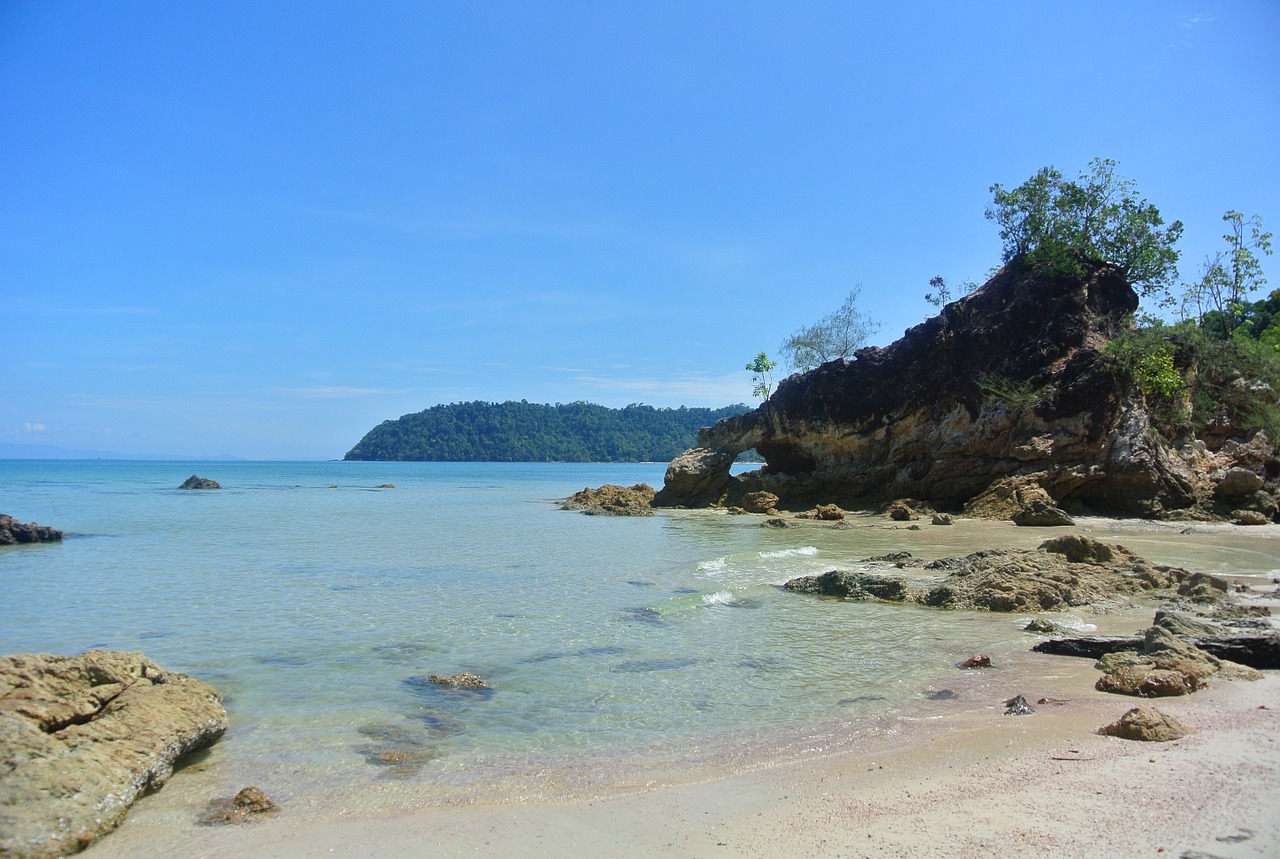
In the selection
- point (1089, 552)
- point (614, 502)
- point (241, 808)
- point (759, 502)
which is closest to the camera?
point (241, 808)

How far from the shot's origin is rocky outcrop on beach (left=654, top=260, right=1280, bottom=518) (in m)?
24.2

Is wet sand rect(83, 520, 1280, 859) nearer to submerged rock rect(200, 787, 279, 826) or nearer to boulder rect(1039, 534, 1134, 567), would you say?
submerged rock rect(200, 787, 279, 826)

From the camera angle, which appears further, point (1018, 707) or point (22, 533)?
point (22, 533)

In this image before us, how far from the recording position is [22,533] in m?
20.8

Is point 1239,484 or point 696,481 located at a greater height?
point 1239,484

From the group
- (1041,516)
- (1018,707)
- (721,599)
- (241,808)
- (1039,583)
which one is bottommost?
(241,808)

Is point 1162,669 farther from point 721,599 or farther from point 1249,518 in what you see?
point 1249,518

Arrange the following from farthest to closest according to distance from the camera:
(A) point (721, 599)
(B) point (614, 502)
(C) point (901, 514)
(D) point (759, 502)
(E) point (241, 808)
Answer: (B) point (614, 502), (D) point (759, 502), (C) point (901, 514), (A) point (721, 599), (E) point (241, 808)

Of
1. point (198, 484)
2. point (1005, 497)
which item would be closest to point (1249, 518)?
point (1005, 497)

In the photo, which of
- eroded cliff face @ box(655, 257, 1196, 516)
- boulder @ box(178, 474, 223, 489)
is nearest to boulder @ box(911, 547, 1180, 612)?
eroded cliff face @ box(655, 257, 1196, 516)

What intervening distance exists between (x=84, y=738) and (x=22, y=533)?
65.3 ft

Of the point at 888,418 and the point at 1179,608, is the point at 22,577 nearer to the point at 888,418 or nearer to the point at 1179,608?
the point at 1179,608

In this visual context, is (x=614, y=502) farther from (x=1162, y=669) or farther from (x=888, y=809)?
(x=888, y=809)

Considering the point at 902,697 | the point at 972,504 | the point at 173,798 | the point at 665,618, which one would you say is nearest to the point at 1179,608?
the point at 902,697
